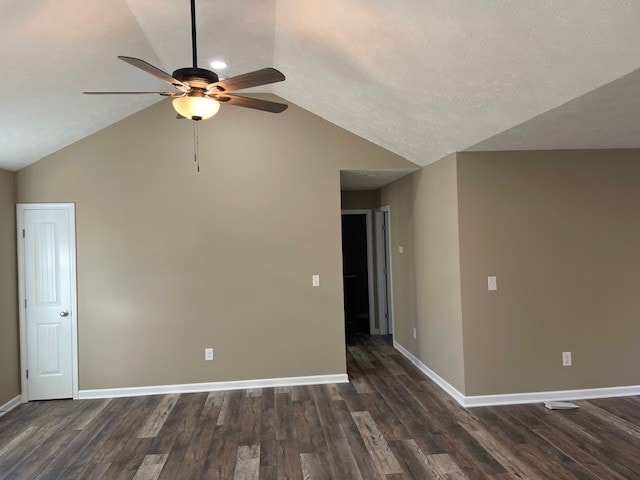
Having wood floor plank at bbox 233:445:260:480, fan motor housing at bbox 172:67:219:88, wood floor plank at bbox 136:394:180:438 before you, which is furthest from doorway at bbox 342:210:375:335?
fan motor housing at bbox 172:67:219:88

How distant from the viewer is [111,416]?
3783mm

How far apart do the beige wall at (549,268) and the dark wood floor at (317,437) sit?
0.36 meters

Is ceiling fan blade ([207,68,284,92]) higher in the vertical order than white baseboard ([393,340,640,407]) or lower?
higher

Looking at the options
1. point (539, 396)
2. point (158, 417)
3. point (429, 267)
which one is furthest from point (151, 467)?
point (539, 396)

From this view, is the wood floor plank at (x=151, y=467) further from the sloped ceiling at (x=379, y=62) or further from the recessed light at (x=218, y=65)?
the recessed light at (x=218, y=65)

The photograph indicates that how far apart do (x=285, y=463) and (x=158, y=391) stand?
2.09 meters

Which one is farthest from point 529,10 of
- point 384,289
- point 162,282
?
point 384,289

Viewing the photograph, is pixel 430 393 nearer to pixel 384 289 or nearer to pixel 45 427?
pixel 384 289

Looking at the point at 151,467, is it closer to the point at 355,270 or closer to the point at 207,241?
the point at 207,241

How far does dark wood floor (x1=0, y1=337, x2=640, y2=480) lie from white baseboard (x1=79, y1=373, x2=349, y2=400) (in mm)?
105

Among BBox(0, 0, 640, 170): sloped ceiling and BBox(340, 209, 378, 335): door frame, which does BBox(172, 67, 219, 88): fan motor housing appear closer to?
BBox(0, 0, 640, 170): sloped ceiling

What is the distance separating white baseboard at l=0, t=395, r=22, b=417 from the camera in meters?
3.93

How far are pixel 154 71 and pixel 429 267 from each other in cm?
350

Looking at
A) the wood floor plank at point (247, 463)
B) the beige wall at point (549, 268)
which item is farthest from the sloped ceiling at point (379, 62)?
the wood floor plank at point (247, 463)
